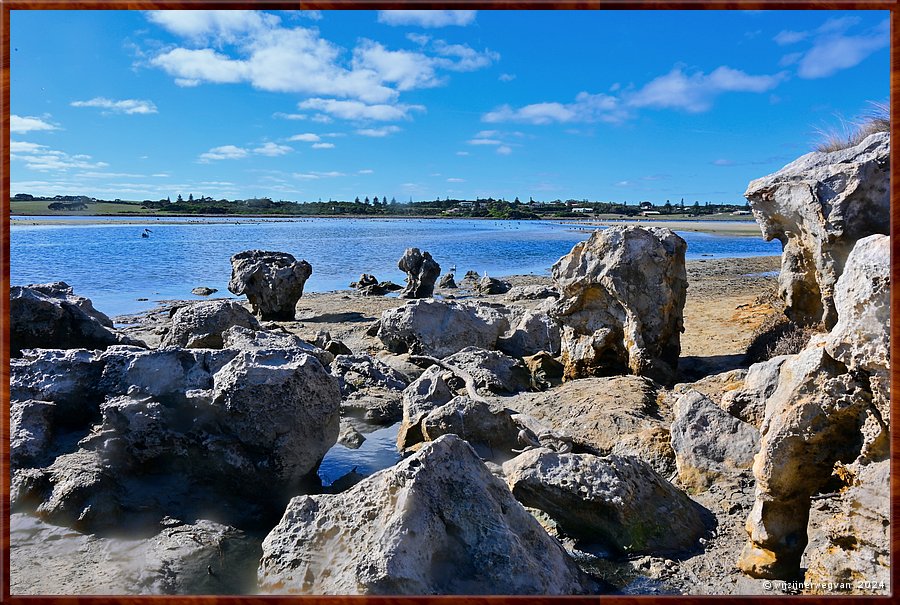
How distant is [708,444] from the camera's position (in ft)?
18.6

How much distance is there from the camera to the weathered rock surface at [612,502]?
184 inches

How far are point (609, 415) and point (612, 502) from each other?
9.40 ft

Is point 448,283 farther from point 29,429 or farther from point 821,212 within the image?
point 29,429

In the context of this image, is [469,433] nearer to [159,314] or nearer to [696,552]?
[696,552]

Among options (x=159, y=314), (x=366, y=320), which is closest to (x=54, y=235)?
(x=159, y=314)

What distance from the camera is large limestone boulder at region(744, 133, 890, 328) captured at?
6.89 metres

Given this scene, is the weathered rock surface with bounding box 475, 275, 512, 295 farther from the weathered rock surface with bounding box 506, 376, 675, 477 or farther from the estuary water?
the weathered rock surface with bounding box 506, 376, 675, 477

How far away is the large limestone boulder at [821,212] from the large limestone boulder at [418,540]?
559 cm

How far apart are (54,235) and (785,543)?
56.0 meters

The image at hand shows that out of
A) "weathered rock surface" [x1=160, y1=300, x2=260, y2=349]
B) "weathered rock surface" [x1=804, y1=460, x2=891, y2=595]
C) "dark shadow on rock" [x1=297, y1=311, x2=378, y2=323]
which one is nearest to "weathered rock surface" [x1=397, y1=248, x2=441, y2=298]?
"dark shadow on rock" [x1=297, y1=311, x2=378, y2=323]

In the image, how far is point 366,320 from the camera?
1605 cm

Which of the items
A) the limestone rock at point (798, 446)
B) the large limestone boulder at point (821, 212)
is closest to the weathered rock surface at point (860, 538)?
the limestone rock at point (798, 446)

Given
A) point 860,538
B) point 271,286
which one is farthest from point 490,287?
point 860,538

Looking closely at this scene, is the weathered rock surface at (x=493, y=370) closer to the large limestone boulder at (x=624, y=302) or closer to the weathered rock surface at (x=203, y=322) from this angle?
the large limestone boulder at (x=624, y=302)
